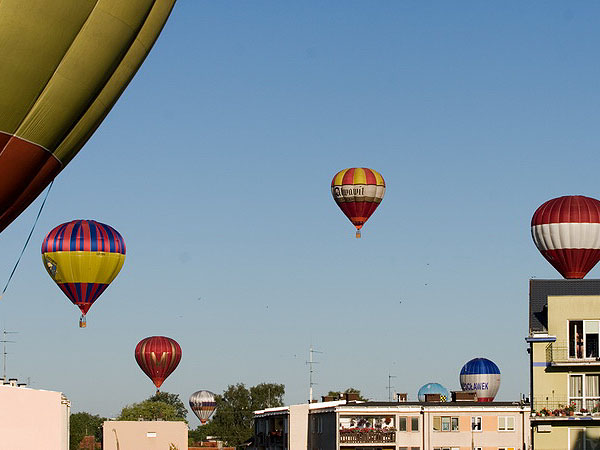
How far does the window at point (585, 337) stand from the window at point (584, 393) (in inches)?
55.5

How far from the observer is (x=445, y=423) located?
4466 inches

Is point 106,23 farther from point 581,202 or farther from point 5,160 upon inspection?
point 581,202

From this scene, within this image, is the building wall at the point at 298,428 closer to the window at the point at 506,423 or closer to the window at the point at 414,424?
the window at the point at 414,424

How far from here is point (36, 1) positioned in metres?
33.8

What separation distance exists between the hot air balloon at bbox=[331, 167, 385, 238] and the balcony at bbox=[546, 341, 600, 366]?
41559 millimetres

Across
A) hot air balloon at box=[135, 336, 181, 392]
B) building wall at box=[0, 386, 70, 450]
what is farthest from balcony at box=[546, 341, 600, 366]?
hot air balloon at box=[135, 336, 181, 392]


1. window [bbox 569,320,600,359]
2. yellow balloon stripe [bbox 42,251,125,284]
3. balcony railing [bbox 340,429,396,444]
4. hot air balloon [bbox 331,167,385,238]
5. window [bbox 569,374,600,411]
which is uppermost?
hot air balloon [bbox 331,167,385,238]

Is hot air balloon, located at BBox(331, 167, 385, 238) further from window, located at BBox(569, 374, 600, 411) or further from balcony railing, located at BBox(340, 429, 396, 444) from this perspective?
window, located at BBox(569, 374, 600, 411)

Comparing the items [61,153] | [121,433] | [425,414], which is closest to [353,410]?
[425,414]

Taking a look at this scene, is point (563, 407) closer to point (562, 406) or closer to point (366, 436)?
point (562, 406)

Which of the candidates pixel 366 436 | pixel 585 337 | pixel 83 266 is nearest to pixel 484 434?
pixel 366 436

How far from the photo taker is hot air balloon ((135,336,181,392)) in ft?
451

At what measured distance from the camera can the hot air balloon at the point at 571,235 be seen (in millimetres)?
94250

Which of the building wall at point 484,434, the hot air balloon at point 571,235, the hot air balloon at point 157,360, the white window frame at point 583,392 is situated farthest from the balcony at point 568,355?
the hot air balloon at point 157,360
